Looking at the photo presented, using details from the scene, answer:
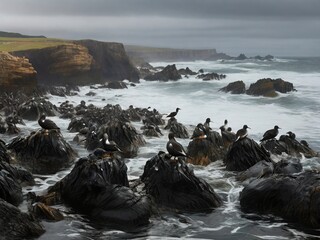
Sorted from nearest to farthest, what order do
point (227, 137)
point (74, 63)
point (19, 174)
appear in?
1. point (19, 174)
2. point (227, 137)
3. point (74, 63)

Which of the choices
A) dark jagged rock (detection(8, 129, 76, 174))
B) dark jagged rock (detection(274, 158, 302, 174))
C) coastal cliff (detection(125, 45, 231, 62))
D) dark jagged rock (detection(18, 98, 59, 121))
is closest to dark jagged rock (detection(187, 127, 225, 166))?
dark jagged rock (detection(274, 158, 302, 174))

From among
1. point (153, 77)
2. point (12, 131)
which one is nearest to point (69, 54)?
point (153, 77)

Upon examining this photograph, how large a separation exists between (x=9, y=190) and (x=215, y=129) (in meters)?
18.5

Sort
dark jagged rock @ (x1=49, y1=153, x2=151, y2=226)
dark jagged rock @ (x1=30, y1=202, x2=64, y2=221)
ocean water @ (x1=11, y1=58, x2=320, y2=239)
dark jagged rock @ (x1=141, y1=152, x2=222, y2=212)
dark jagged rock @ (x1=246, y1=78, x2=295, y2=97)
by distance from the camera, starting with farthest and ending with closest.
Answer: dark jagged rock @ (x1=246, y1=78, x2=295, y2=97), dark jagged rock @ (x1=141, y1=152, x2=222, y2=212), dark jagged rock @ (x1=49, y1=153, x2=151, y2=226), dark jagged rock @ (x1=30, y1=202, x2=64, y2=221), ocean water @ (x1=11, y1=58, x2=320, y2=239)

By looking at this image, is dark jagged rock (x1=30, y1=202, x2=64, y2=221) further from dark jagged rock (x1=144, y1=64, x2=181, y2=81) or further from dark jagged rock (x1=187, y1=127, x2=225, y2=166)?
dark jagged rock (x1=144, y1=64, x2=181, y2=81)

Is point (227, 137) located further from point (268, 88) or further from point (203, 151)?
point (268, 88)

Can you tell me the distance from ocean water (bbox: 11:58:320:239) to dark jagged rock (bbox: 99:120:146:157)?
0.46 m

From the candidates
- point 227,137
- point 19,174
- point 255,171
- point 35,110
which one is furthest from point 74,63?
point 255,171

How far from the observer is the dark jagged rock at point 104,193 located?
9758mm

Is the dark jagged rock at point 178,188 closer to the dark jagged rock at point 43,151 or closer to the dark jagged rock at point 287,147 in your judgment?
the dark jagged rock at point 43,151

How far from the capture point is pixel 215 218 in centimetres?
1055

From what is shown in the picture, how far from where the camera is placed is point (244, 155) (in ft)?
49.6

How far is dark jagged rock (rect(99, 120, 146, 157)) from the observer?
60.3 feet

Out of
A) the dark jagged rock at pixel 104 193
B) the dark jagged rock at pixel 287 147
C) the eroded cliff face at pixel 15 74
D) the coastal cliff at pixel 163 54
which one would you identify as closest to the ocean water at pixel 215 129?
the dark jagged rock at pixel 104 193
